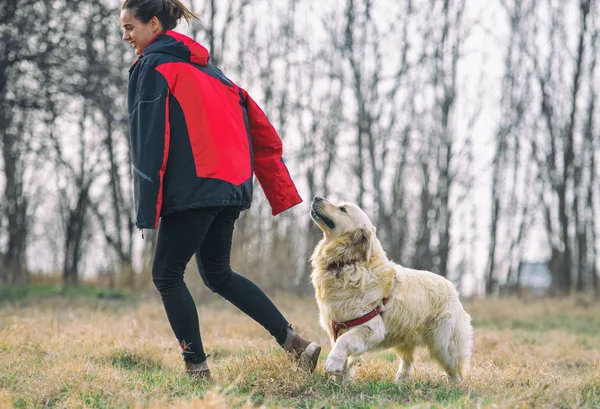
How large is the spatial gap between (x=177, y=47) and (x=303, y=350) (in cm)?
175

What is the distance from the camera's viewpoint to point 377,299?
3.79 m

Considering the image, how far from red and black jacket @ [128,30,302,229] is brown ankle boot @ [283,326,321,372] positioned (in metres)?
0.83

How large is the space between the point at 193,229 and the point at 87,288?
1006 centimetres

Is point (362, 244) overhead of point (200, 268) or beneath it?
overhead

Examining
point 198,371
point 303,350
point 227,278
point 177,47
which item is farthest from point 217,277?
point 177,47

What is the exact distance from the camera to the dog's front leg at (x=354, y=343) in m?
3.48

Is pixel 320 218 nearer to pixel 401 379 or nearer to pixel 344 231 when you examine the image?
pixel 344 231

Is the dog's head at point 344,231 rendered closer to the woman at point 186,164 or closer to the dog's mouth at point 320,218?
the dog's mouth at point 320,218

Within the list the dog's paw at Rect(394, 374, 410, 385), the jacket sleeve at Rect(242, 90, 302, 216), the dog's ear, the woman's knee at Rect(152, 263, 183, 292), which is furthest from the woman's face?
the dog's paw at Rect(394, 374, 410, 385)

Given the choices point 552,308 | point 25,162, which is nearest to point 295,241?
point 552,308

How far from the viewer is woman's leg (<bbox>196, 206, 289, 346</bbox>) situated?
3512 millimetres

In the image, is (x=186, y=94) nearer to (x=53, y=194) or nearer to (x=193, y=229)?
(x=193, y=229)

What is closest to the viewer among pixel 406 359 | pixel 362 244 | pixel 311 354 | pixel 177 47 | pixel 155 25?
pixel 177 47

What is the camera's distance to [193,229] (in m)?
3.24
